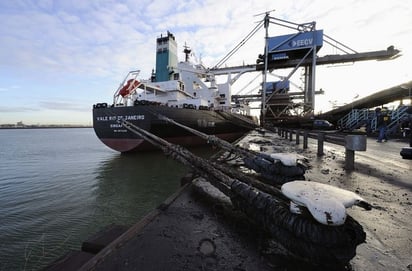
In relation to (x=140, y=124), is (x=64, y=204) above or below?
below

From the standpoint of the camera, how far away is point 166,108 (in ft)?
36.3

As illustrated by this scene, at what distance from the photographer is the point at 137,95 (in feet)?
50.4

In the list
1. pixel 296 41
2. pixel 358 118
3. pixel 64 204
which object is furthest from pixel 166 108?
pixel 296 41

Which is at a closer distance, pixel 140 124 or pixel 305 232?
pixel 305 232

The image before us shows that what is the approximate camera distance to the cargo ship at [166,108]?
1085 centimetres

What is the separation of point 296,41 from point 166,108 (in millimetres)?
18910

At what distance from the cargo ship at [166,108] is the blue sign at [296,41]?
26.1ft

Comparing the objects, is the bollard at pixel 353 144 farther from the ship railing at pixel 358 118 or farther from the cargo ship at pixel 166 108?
the ship railing at pixel 358 118

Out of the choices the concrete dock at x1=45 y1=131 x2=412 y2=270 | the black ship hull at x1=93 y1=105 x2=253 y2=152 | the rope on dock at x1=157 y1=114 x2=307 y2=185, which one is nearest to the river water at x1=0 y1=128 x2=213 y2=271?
the concrete dock at x1=45 y1=131 x2=412 y2=270

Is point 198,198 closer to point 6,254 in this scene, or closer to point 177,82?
point 6,254

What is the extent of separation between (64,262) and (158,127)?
948 centimetres

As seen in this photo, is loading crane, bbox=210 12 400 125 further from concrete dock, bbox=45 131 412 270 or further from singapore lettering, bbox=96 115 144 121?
concrete dock, bbox=45 131 412 270

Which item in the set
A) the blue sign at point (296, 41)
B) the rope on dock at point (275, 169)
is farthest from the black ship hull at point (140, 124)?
the blue sign at point (296, 41)

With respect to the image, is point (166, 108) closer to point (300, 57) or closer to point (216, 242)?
point (216, 242)
